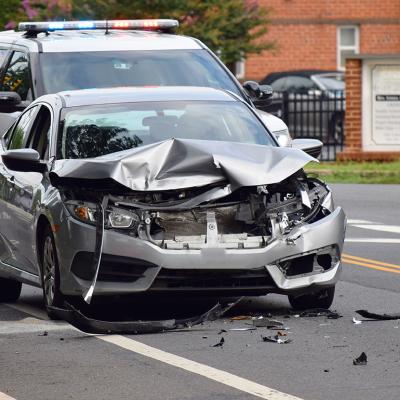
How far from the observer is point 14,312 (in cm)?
1122

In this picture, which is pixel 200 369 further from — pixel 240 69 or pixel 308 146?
pixel 240 69

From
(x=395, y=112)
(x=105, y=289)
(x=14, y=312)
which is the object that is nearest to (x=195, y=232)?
(x=105, y=289)

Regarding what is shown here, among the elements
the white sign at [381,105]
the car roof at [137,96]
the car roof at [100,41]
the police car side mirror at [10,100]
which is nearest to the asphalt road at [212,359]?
the car roof at [137,96]

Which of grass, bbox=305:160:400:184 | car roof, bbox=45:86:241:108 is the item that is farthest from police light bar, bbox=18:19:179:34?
grass, bbox=305:160:400:184

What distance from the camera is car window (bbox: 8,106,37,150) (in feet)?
38.5

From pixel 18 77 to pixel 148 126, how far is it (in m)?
4.87

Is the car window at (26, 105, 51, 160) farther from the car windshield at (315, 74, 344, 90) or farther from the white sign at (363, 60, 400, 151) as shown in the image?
the car windshield at (315, 74, 344, 90)

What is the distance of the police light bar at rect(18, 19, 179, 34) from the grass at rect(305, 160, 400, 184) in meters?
7.14

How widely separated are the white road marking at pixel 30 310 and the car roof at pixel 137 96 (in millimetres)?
1439

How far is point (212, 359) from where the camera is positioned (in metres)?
8.75

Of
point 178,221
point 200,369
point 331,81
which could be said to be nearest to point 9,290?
point 178,221

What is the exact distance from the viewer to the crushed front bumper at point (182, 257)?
32.2ft

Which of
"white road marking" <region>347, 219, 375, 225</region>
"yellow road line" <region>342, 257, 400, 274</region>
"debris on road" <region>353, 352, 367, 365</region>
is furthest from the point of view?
"white road marking" <region>347, 219, 375, 225</region>

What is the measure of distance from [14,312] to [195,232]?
1821mm
